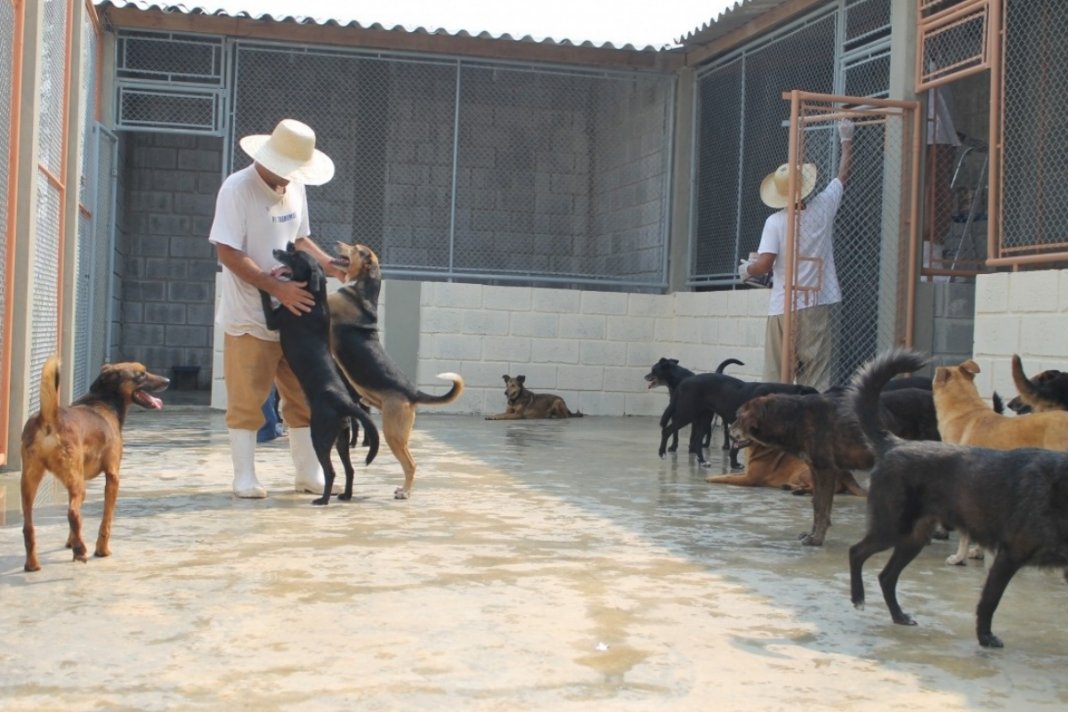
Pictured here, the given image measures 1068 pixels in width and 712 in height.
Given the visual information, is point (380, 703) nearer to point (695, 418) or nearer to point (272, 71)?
point (695, 418)

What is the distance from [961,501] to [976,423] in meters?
1.68

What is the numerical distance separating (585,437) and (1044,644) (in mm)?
6850

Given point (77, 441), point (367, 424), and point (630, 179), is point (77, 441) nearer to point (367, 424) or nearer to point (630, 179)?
point (367, 424)

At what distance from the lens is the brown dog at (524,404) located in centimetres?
1256

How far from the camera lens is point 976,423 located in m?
5.52

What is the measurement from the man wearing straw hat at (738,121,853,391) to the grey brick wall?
847cm

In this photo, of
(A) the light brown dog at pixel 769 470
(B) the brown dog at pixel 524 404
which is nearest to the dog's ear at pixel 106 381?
(A) the light brown dog at pixel 769 470

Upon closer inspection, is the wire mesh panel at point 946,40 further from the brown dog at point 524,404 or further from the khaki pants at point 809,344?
the brown dog at point 524,404

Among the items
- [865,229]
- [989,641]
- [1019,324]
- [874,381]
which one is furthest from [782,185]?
[989,641]

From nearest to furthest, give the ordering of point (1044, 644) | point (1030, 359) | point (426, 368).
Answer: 1. point (1044, 644)
2. point (1030, 359)
3. point (426, 368)

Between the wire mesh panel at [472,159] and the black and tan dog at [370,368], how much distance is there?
7.67 metres

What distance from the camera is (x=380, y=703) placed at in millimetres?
3029

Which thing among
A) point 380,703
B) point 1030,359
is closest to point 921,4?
point 1030,359

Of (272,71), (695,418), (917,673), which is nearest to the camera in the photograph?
(917,673)
